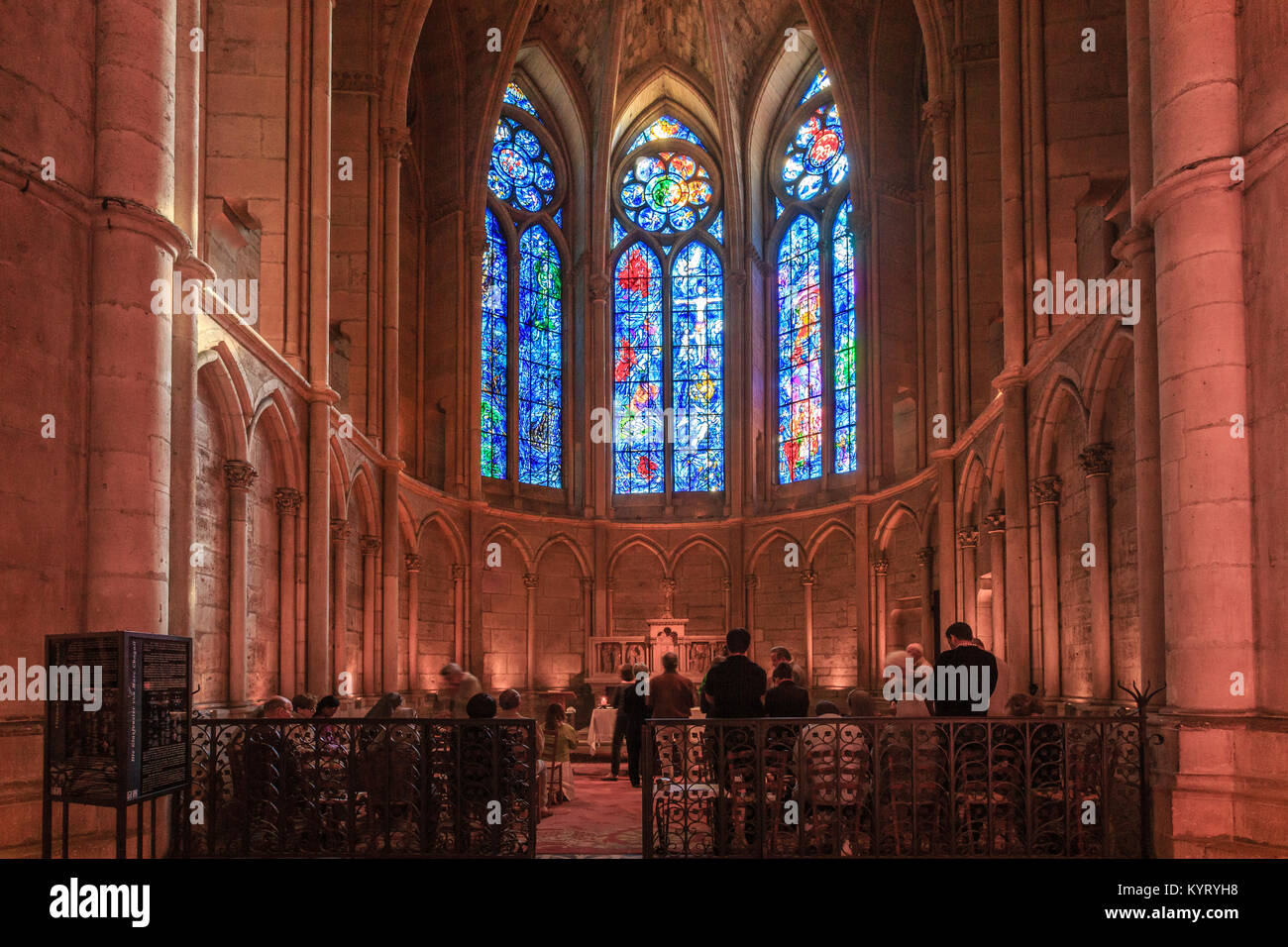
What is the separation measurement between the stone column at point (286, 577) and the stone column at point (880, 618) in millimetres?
10765

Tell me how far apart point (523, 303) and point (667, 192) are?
436cm

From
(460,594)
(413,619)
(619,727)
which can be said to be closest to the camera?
(619,727)

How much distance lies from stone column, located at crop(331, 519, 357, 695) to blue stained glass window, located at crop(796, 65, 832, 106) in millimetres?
13492

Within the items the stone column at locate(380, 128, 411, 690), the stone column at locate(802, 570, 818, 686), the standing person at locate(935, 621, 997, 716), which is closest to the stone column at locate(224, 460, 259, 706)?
the stone column at locate(380, 128, 411, 690)

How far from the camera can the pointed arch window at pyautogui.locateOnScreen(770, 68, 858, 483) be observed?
2341cm

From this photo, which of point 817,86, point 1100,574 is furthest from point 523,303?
point 1100,574

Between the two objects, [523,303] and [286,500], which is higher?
[523,303]

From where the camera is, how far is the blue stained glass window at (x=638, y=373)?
1021 inches

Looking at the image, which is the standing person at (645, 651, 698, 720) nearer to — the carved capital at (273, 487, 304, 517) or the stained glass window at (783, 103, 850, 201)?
the carved capital at (273, 487, 304, 517)

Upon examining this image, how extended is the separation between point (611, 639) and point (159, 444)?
48.0 feet

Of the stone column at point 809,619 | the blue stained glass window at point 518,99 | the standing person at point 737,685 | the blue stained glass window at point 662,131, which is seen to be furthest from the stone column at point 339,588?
the blue stained glass window at point 662,131

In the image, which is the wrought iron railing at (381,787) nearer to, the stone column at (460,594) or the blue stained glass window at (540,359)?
the stone column at (460,594)

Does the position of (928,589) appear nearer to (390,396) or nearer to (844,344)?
(844,344)

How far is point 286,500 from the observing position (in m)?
13.6
